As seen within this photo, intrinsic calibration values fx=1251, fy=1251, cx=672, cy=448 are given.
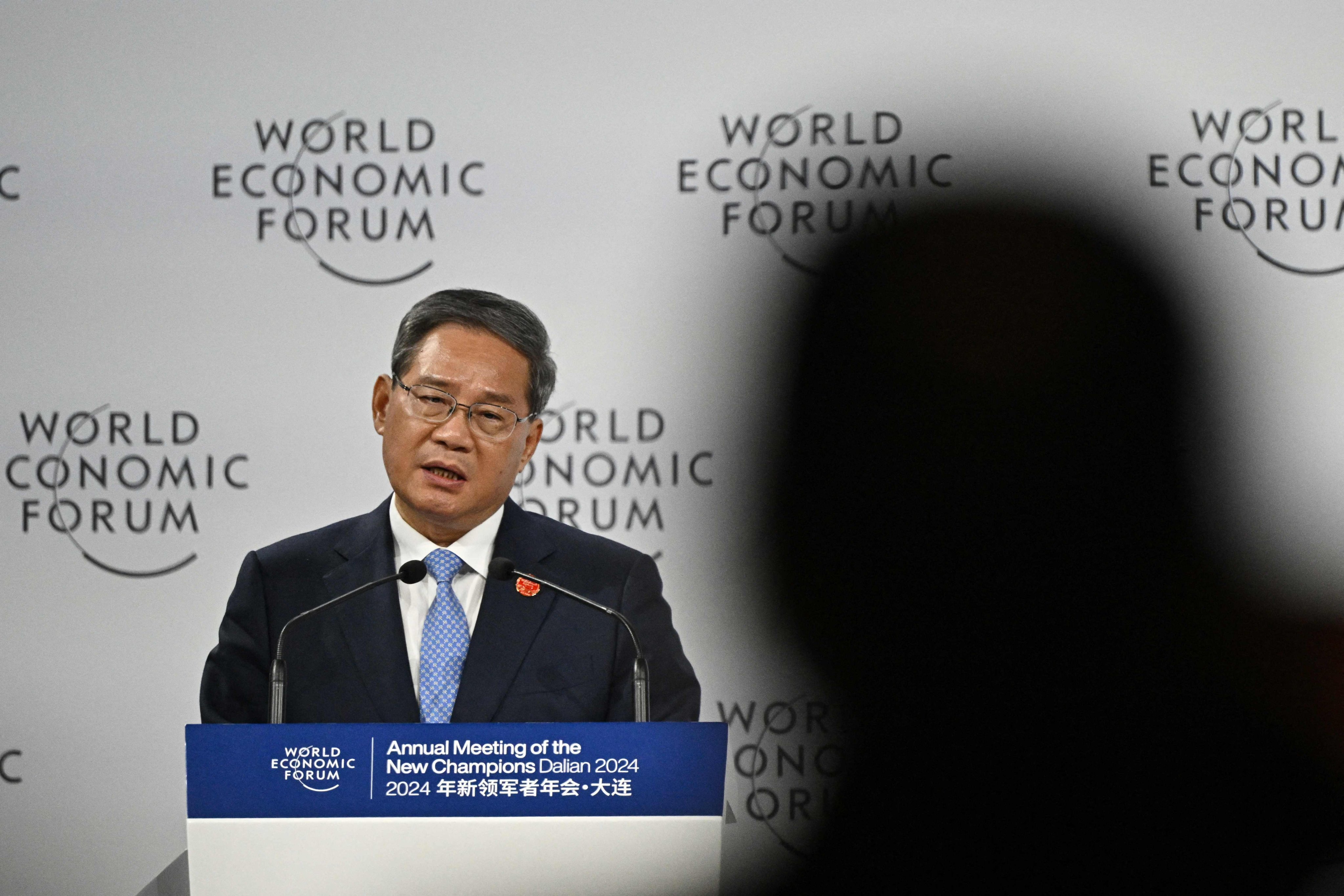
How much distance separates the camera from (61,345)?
105 inches

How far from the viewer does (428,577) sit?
209 cm

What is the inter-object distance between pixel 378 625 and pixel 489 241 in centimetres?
93

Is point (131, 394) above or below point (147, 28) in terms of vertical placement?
below

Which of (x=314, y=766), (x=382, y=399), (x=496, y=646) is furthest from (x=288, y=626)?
(x=382, y=399)

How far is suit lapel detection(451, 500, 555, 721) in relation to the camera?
198 cm

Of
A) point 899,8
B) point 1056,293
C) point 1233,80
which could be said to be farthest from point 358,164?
point 1056,293

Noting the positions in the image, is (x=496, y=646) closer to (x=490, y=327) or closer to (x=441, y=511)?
(x=441, y=511)

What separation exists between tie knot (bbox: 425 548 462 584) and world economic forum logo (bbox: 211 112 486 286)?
0.79 m

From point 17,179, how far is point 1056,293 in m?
2.54

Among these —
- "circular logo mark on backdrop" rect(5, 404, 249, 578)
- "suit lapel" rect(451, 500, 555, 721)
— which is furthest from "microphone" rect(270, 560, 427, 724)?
"circular logo mark on backdrop" rect(5, 404, 249, 578)

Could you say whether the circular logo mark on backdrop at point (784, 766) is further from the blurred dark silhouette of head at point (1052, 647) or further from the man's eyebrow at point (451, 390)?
the blurred dark silhouette of head at point (1052, 647)

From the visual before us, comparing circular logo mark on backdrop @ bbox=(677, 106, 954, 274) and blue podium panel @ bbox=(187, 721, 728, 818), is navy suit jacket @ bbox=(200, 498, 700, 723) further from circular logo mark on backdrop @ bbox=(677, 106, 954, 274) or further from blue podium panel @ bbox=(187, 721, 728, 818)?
circular logo mark on backdrop @ bbox=(677, 106, 954, 274)

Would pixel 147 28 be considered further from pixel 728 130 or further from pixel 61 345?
pixel 728 130

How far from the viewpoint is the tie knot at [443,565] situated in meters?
2.06
